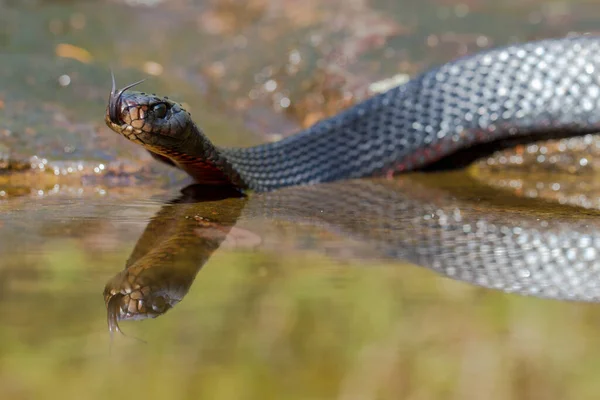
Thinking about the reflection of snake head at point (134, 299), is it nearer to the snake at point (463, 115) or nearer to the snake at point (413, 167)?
the snake at point (413, 167)

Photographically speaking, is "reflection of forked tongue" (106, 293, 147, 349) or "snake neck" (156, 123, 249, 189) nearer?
"reflection of forked tongue" (106, 293, 147, 349)

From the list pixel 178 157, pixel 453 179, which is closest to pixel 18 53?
pixel 178 157

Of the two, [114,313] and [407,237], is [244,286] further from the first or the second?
[407,237]

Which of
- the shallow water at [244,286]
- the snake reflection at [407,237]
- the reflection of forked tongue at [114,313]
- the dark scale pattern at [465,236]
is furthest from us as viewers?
the dark scale pattern at [465,236]

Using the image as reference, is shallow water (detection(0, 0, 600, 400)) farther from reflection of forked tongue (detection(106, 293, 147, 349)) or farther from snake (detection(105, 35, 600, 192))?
snake (detection(105, 35, 600, 192))

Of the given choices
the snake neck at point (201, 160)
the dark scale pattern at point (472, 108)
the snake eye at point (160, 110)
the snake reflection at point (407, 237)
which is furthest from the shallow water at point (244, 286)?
the snake eye at point (160, 110)

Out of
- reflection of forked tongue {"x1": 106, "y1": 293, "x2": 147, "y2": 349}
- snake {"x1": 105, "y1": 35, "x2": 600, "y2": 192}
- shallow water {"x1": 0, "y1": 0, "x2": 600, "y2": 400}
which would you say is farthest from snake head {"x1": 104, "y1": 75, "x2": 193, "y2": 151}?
reflection of forked tongue {"x1": 106, "y1": 293, "x2": 147, "y2": 349}

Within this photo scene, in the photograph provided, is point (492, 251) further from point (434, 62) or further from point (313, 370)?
point (434, 62)
